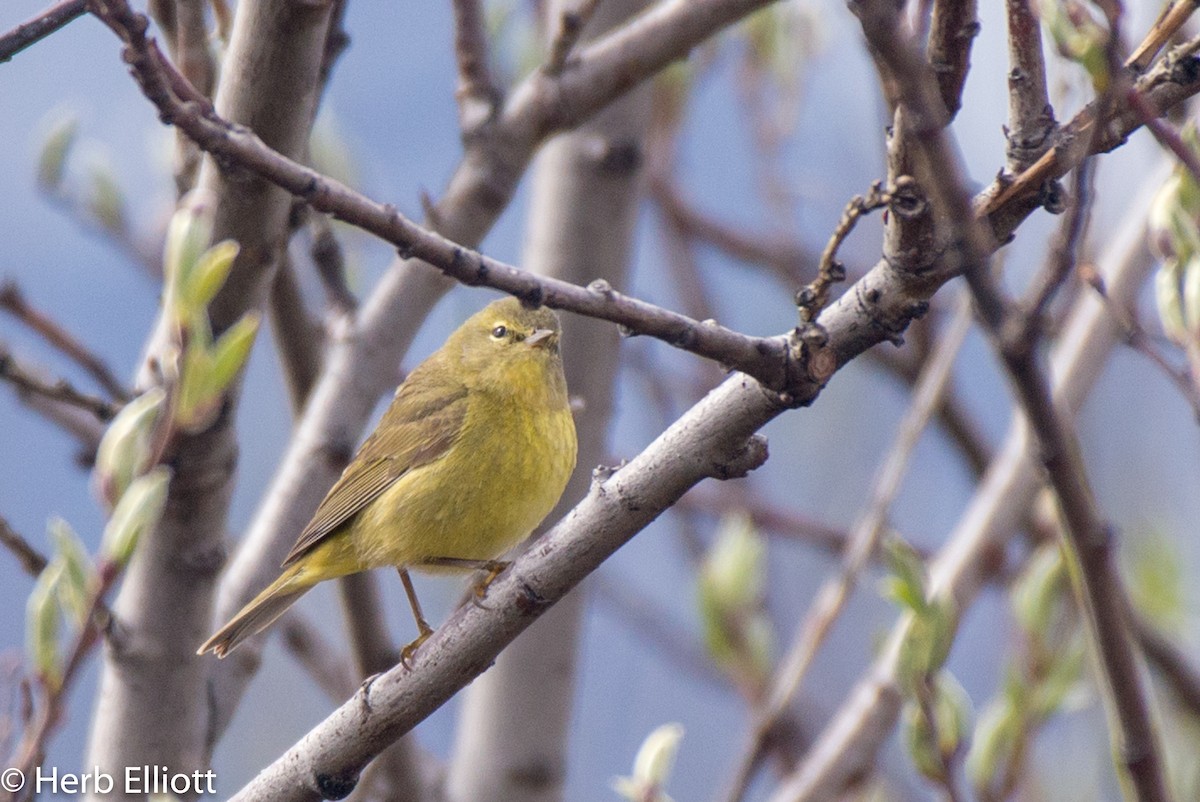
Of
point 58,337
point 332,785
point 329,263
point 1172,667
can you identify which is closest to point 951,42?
point 332,785

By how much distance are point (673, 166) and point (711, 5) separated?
2425 mm

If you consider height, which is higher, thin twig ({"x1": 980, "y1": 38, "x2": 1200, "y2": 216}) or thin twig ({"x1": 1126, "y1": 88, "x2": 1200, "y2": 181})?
thin twig ({"x1": 980, "y1": 38, "x2": 1200, "y2": 216})

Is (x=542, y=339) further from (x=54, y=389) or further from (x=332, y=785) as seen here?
(x=332, y=785)

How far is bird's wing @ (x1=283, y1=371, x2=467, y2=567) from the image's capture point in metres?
3.52

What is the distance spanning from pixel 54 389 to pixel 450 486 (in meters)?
1.09

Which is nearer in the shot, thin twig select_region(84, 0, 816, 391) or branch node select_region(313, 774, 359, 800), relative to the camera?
thin twig select_region(84, 0, 816, 391)

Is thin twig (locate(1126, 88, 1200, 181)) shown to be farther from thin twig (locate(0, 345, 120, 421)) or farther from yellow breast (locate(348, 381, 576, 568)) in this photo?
thin twig (locate(0, 345, 120, 421))

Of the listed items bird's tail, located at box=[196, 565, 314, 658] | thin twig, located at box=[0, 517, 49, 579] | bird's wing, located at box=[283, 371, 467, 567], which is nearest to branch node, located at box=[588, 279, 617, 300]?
thin twig, located at box=[0, 517, 49, 579]

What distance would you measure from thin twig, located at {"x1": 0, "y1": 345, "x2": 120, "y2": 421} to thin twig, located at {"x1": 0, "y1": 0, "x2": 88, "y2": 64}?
3.81ft

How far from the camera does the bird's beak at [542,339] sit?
3.90 metres

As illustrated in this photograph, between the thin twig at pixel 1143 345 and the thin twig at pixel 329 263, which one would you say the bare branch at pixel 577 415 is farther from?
the thin twig at pixel 1143 345

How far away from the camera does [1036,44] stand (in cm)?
163

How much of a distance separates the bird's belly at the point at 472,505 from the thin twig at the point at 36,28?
73.5 inches

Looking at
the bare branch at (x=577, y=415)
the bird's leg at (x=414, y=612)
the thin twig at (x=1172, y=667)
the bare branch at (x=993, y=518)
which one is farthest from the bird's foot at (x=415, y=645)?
the thin twig at (x=1172, y=667)
